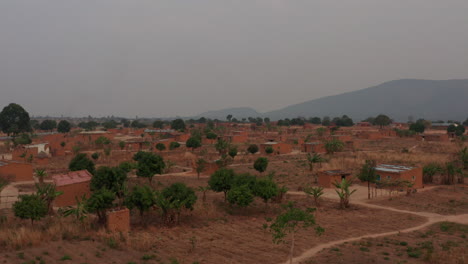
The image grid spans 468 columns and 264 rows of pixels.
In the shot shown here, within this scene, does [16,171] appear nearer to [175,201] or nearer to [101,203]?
[101,203]

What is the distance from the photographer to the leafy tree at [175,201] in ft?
59.8

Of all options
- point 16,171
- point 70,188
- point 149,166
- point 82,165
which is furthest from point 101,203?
point 16,171

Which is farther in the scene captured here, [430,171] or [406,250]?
[430,171]

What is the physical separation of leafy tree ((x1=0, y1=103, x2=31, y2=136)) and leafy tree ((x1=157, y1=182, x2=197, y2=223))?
61396 millimetres

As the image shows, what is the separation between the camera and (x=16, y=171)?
30719mm

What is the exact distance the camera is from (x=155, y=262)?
1354cm

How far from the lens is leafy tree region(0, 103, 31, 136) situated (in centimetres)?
6675

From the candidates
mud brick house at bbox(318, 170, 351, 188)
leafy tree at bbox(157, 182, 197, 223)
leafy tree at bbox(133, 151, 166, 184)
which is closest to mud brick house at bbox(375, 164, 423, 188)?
mud brick house at bbox(318, 170, 351, 188)

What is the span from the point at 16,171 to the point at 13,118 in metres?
44.7

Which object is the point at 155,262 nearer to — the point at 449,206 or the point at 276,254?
the point at 276,254

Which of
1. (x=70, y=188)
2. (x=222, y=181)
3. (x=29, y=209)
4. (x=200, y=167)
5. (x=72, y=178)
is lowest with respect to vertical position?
(x=200, y=167)

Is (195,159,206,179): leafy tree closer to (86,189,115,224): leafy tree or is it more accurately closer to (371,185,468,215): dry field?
(86,189,115,224): leafy tree

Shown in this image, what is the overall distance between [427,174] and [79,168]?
30.2 meters

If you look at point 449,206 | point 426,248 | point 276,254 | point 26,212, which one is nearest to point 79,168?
point 26,212
